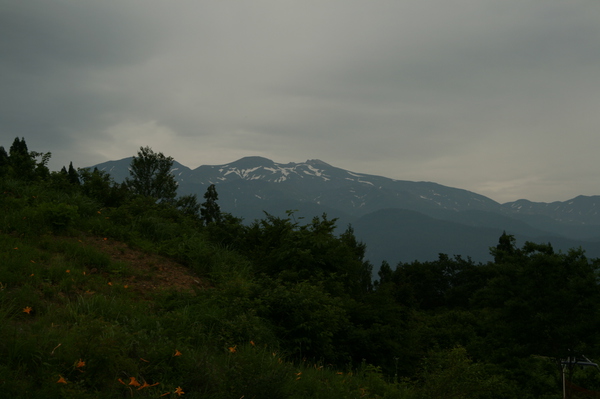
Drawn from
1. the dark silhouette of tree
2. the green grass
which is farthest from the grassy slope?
the dark silhouette of tree

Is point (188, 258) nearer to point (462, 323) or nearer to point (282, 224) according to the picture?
point (282, 224)

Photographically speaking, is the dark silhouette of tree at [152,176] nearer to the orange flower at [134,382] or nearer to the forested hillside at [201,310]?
the forested hillside at [201,310]

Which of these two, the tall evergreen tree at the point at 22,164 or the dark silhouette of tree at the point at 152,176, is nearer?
the tall evergreen tree at the point at 22,164

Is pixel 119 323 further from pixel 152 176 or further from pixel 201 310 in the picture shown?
pixel 152 176

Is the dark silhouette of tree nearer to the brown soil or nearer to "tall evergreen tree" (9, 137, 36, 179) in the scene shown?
"tall evergreen tree" (9, 137, 36, 179)

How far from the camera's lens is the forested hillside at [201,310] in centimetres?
368

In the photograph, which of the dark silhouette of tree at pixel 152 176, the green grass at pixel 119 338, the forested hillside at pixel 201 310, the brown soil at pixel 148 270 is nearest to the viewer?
the green grass at pixel 119 338

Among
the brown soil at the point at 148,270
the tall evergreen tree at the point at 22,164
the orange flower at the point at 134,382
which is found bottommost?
the orange flower at the point at 134,382

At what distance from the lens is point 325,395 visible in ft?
14.3

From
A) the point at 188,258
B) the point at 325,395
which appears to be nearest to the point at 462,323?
the point at 188,258

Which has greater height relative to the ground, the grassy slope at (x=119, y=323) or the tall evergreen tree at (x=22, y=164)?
the tall evergreen tree at (x=22, y=164)

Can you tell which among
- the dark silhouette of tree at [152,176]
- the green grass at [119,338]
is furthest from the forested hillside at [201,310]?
the dark silhouette of tree at [152,176]

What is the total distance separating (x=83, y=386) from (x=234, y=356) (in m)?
1.53

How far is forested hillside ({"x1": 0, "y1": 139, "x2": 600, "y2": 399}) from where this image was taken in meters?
3.68
